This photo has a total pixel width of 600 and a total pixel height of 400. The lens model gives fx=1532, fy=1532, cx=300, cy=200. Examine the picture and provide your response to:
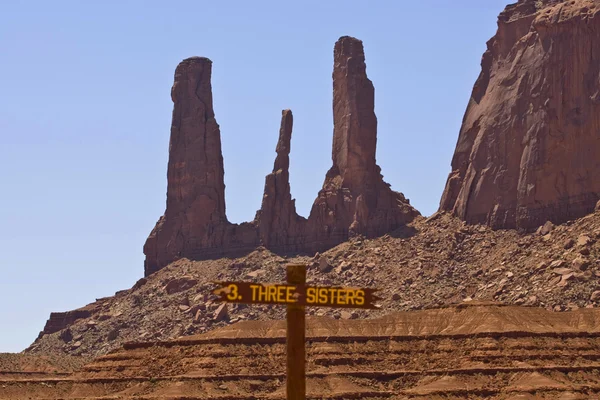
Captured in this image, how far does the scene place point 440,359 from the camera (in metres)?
145

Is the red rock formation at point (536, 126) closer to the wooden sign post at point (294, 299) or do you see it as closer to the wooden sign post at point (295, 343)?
the wooden sign post at point (294, 299)

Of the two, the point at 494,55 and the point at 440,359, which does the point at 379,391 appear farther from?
the point at 494,55

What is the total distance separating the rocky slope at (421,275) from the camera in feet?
529

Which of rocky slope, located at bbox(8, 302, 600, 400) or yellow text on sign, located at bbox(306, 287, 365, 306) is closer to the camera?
yellow text on sign, located at bbox(306, 287, 365, 306)

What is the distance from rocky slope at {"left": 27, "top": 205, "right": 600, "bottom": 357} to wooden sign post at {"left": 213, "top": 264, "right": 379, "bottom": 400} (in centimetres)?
11233

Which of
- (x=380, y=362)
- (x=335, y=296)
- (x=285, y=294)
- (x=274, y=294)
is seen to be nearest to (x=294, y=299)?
(x=285, y=294)

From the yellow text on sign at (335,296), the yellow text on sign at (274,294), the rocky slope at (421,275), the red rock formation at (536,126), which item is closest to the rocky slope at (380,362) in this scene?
the rocky slope at (421,275)

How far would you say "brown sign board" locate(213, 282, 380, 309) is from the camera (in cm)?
4334

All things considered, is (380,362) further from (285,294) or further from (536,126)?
(285,294)

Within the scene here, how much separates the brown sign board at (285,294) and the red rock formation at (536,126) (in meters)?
133

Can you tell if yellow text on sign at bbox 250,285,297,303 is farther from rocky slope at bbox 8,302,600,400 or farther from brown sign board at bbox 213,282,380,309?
rocky slope at bbox 8,302,600,400

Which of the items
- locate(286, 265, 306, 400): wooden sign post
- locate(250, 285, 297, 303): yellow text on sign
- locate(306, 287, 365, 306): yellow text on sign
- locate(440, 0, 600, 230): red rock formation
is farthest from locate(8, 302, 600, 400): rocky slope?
locate(250, 285, 297, 303): yellow text on sign

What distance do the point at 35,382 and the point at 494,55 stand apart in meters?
74.6

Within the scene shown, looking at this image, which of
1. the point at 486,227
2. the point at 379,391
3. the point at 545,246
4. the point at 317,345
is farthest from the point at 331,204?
the point at 379,391
